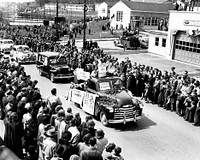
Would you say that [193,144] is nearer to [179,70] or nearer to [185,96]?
[185,96]

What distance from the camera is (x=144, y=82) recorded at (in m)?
16.4

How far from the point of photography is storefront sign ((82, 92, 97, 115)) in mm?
12797

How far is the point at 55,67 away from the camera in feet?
64.9

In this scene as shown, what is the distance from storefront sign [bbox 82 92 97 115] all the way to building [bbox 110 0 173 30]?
1585 inches

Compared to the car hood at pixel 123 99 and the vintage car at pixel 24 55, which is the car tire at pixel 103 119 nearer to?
the car hood at pixel 123 99

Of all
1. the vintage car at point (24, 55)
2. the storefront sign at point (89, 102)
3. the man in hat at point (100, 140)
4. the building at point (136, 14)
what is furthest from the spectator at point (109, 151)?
the building at point (136, 14)

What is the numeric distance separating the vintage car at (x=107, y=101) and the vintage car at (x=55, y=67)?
5.00 m

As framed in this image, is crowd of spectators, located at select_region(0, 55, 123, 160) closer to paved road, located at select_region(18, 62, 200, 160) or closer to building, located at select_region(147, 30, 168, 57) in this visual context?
paved road, located at select_region(18, 62, 200, 160)

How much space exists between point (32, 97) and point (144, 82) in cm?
731

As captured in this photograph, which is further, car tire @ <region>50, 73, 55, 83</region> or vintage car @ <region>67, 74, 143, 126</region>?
car tire @ <region>50, 73, 55, 83</region>

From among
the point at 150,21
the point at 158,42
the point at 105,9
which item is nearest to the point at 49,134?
the point at 158,42

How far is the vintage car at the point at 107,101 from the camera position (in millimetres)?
11734

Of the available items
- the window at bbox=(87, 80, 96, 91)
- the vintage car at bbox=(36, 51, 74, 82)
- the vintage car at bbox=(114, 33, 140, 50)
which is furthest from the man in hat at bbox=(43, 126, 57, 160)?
the vintage car at bbox=(114, 33, 140, 50)

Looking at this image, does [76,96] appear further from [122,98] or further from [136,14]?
[136,14]
